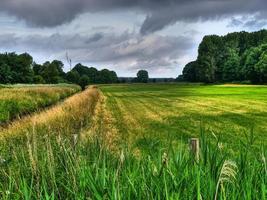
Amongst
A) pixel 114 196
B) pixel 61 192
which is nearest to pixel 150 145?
pixel 61 192

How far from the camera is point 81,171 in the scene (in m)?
5.82

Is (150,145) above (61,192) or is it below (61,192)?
above

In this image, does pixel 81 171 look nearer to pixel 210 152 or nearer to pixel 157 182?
pixel 157 182

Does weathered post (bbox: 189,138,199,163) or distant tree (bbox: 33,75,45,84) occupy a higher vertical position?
weathered post (bbox: 189,138,199,163)

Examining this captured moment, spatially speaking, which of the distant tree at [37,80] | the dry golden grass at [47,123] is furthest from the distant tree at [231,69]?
the dry golden grass at [47,123]

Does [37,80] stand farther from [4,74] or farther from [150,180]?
[150,180]

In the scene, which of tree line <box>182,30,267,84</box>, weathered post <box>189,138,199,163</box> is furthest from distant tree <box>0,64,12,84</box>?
weathered post <box>189,138,199,163</box>

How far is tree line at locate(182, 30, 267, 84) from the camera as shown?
13412 cm

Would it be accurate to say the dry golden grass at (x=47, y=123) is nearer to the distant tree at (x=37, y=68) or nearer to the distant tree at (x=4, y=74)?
the distant tree at (x=4, y=74)

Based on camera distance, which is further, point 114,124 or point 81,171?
point 114,124

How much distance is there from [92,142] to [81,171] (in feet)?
4.94

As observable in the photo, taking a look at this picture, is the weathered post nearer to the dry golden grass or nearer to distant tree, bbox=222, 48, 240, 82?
the dry golden grass

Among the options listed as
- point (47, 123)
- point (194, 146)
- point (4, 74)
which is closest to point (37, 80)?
point (4, 74)

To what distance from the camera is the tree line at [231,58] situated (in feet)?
440
